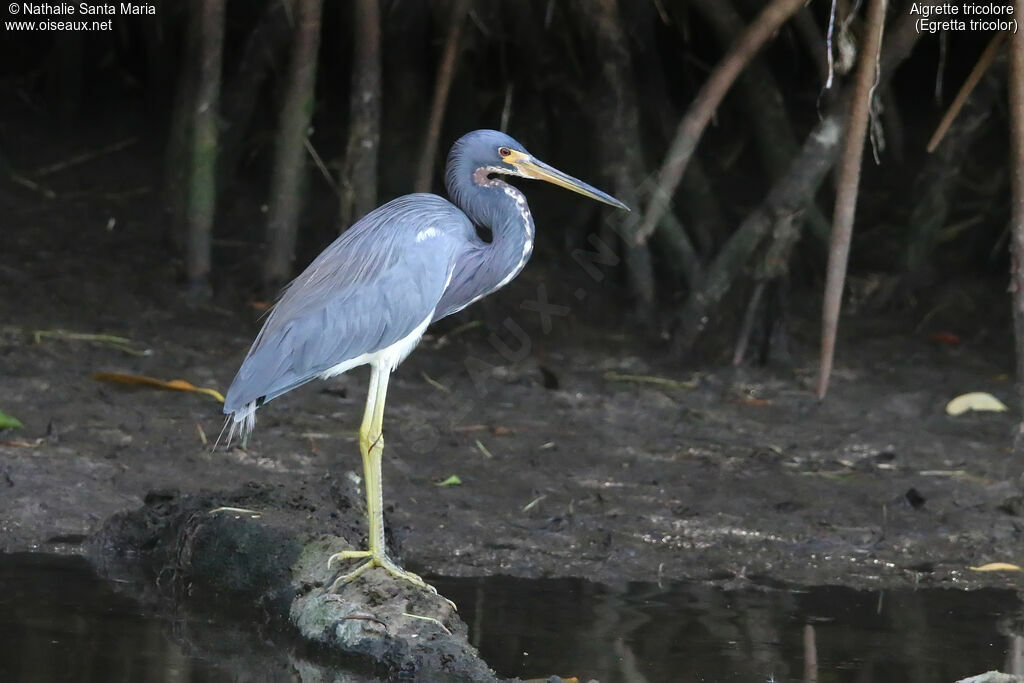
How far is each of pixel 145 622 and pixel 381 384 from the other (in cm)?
99

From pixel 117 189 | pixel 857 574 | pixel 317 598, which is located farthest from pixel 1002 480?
pixel 117 189

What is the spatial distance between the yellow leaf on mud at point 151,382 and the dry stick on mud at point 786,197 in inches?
90.1

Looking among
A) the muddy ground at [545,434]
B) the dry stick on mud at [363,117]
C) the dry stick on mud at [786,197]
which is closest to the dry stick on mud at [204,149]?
the muddy ground at [545,434]

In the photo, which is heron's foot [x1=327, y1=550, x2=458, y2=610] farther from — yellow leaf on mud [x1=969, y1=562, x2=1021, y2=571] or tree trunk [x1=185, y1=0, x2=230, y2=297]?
tree trunk [x1=185, y1=0, x2=230, y2=297]

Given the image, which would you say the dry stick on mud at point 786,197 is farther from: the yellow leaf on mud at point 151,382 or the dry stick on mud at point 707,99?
the yellow leaf on mud at point 151,382

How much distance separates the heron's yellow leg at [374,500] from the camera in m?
4.32

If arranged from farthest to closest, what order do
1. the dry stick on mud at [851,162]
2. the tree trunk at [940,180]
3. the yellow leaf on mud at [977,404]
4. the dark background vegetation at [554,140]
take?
the tree trunk at [940,180], the dark background vegetation at [554,140], the yellow leaf on mud at [977,404], the dry stick on mud at [851,162]

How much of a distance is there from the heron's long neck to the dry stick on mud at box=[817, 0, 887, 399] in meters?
1.57

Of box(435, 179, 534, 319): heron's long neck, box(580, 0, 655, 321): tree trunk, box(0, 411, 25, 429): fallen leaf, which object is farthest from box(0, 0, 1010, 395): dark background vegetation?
box(435, 179, 534, 319): heron's long neck

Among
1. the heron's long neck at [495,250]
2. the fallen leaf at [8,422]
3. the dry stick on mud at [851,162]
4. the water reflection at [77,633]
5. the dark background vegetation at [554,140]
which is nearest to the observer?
the water reflection at [77,633]

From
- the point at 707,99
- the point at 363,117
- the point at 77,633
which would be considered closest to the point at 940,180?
the point at 707,99

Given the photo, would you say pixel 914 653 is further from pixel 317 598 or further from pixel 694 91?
pixel 694 91

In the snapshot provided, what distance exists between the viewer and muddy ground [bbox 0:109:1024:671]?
541cm

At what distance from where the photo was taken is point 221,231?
8.48 metres
